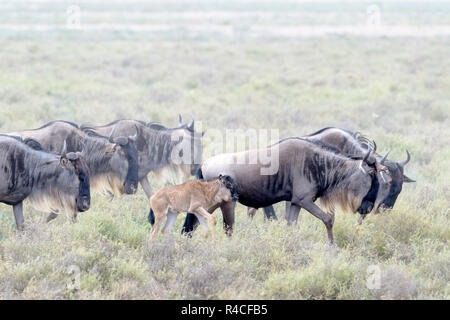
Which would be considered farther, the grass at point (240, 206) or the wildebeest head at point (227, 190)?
the wildebeest head at point (227, 190)

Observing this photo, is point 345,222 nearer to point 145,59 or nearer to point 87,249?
point 87,249

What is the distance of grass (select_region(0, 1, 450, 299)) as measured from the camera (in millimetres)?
4527

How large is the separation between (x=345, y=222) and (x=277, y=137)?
4.90 m

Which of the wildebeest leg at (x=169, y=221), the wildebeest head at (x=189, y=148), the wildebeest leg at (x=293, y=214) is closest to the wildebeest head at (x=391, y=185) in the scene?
the wildebeest leg at (x=293, y=214)

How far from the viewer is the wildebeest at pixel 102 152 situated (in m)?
6.61

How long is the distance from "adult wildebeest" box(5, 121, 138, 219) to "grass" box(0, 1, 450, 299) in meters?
0.24

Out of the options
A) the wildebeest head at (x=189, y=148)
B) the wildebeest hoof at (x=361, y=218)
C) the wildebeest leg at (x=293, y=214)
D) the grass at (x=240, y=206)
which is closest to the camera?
the grass at (x=240, y=206)

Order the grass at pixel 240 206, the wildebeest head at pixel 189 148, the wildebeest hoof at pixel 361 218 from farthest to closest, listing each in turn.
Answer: the wildebeest head at pixel 189 148 → the wildebeest hoof at pixel 361 218 → the grass at pixel 240 206

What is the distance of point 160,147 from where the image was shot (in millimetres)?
7496

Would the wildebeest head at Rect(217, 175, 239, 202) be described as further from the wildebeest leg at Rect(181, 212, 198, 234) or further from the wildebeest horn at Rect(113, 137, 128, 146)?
the wildebeest horn at Rect(113, 137, 128, 146)

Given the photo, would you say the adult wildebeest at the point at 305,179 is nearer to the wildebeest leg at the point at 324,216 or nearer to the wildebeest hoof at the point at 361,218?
the wildebeest leg at the point at 324,216

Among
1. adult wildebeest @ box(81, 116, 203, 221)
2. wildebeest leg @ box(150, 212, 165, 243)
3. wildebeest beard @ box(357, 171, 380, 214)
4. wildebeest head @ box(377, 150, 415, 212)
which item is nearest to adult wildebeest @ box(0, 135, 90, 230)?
wildebeest leg @ box(150, 212, 165, 243)

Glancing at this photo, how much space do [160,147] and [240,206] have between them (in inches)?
53.4

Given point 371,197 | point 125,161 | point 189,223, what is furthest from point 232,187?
point 125,161
